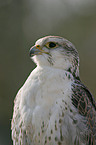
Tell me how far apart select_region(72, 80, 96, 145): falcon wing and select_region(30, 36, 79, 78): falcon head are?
25cm

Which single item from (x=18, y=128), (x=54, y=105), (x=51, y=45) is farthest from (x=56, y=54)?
(x=18, y=128)

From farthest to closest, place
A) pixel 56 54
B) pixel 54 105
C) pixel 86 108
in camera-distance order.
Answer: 1. pixel 56 54
2. pixel 86 108
3. pixel 54 105

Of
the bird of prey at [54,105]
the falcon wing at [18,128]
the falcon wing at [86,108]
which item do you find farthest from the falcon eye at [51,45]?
the falcon wing at [18,128]

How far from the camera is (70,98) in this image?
3.45 meters

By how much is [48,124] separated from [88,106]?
0.53m

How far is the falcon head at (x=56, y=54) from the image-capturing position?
3.68 meters

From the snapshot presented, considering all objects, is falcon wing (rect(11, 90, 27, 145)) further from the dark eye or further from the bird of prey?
the dark eye

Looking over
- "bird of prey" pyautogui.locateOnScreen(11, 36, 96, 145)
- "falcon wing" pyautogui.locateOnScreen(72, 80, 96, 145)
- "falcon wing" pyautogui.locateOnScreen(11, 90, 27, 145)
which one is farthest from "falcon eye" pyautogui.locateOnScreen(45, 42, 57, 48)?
"falcon wing" pyautogui.locateOnScreen(11, 90, 27, 145)

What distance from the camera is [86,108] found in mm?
3545

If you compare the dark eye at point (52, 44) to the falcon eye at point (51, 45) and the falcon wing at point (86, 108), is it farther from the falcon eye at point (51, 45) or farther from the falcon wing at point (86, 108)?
the falcon wing at point (86, 108)

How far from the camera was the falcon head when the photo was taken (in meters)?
3.68

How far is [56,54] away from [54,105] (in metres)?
0.64

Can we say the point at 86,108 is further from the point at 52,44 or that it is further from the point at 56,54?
the point at 52,44

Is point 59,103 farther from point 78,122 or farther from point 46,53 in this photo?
point 46,53
